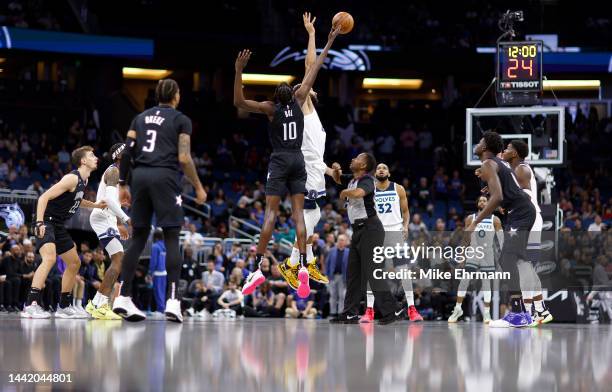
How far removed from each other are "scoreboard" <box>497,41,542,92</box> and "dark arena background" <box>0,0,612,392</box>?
0.04 m

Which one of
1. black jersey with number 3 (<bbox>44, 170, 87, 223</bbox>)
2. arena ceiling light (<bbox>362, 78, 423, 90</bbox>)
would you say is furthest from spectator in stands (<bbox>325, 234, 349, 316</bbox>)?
arena ceiling light (<bbox>362, 78, 423, 90</bbox>)

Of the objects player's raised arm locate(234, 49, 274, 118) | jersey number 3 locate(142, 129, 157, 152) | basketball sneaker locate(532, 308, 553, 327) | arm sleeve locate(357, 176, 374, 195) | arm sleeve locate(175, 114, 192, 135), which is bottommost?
basketball sneaker locate(532, 308, 553, 327)

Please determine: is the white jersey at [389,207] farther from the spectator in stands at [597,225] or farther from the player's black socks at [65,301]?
the spectator in stands at [597,225]

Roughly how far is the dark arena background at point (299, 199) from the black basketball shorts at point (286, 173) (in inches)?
1.8

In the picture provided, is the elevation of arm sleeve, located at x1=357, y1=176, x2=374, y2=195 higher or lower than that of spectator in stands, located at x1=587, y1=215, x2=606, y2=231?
higher

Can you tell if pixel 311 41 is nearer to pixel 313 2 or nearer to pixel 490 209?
pixel 490 209

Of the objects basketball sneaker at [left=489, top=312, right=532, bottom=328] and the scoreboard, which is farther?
the scoreboard

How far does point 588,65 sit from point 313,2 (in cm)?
1032

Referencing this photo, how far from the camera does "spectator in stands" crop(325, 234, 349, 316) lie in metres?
19.3

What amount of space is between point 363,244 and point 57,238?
3745mm

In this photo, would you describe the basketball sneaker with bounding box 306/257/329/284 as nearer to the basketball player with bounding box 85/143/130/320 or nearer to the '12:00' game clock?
the basketball player with bounding box 85/143/130/320

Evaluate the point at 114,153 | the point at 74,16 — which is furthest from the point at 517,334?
the point at 74,16

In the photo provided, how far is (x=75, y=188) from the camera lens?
12.1 metres

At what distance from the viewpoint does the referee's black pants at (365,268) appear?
12.3 m
